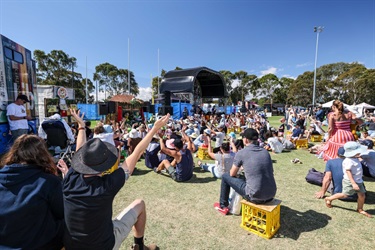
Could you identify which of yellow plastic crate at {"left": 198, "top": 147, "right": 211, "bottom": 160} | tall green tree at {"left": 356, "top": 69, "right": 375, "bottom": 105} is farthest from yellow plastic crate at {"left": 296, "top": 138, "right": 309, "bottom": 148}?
tall green tree at {"left": 356, "top": 69, "right": 375, "bottom": 105}

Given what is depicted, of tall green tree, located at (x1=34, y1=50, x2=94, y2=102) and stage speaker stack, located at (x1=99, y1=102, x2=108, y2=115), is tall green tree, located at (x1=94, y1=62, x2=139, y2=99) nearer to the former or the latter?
tall green tree, located at (x1=34, y1=50, x2=94, y2=102)

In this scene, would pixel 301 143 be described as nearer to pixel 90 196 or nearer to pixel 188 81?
pixel 90 196

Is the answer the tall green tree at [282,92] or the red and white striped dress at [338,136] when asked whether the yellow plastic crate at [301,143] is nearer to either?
the red and white striped dress at [338,136]

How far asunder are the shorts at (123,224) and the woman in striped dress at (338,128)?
4.21 meters

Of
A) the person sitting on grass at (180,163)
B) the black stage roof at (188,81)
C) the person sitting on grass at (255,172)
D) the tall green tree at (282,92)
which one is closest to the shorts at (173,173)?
the person sitting on grass at (180,163)

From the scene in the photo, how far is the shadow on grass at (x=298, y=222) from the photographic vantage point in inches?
110

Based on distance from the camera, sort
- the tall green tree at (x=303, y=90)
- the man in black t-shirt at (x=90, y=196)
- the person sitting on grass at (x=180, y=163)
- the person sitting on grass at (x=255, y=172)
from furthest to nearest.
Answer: the tall green tree at (x=303, y=90)
the person sitting on grass at (x=180, y=163)
the person sitting on grass at (x=255, y=172)
the man in black t-shirt at (x=90, y=196)

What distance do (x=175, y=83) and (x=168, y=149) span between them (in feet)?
49.2

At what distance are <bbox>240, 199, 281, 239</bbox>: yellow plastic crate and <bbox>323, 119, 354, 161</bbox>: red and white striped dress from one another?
2.39 meters

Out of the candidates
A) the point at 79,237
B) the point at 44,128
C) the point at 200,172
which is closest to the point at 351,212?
the point at 200,172

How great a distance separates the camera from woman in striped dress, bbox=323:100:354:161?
4.16 metres

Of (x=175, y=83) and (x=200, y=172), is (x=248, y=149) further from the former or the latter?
(x=175, y=83)

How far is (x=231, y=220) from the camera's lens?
10.2 ft

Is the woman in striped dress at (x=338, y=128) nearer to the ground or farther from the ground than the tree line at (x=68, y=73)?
nearer to the ground
